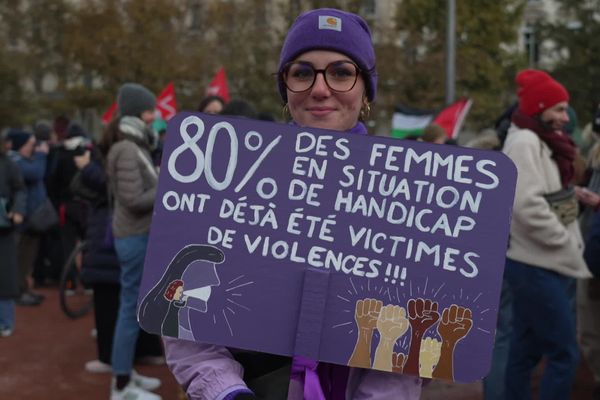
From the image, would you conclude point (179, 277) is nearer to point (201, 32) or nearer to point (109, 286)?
point (109, 286)

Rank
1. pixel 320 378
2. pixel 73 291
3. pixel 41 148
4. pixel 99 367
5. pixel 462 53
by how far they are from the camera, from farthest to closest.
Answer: pixel 462 53 → pixel 41 148 → pixel 73 291 → pixel 99 367 → pixel 320 378

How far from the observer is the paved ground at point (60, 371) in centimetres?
547

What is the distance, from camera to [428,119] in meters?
11.5

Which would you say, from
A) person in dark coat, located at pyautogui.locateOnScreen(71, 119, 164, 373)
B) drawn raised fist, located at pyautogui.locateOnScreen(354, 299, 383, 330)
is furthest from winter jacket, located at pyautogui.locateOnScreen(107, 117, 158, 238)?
drawn raised fist, located at pyautogui.locateOnScreen(354, 299, 383, 330)

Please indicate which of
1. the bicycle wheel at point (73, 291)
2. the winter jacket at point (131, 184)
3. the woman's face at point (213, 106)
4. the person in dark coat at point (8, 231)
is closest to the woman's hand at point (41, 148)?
the bicycle wheel at point (73, 291)

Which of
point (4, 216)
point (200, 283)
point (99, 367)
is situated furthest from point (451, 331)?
point (4, 216)

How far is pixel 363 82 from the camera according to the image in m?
2.21

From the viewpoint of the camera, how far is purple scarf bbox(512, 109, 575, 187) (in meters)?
4.14

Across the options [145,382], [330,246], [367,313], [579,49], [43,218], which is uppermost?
[579,49]

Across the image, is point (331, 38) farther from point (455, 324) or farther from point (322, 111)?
point (455, 324)

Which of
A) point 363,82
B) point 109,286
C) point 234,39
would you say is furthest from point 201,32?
point 363,82

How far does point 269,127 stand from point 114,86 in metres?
28.9

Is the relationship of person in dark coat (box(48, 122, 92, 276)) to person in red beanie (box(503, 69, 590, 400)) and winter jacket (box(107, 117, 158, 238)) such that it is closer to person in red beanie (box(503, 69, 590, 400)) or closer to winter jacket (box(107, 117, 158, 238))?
winter jacket (box(107, 117, 158, 238))

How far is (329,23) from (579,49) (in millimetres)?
27867
